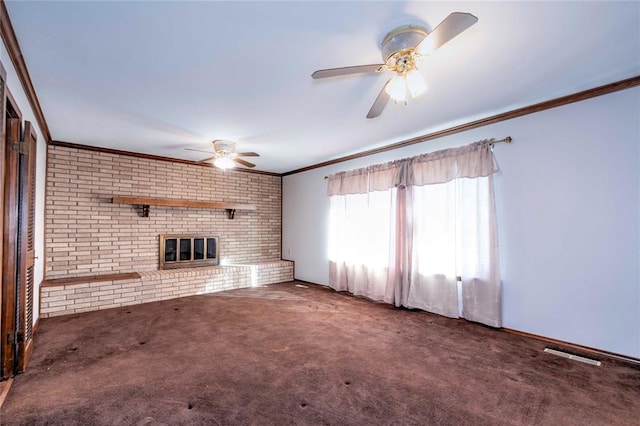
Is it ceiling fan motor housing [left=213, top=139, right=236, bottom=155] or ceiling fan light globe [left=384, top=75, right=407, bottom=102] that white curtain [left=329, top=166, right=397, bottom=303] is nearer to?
ceiling fan motor housing [left=213, top=139, right=236, bottom=155]

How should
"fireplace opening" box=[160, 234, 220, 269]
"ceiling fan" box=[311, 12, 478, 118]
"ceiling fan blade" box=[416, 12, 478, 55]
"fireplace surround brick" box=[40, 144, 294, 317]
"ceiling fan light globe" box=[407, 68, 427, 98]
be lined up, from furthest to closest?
"fireplace opening" box=[160, 234, 220, 269], "fireplace surround brick" box=[40, 144, 294, 317], "ceiling fan light globe" box=[407, 68, 427, 98], "ceiling fan" box=[311, 12, 478, 118], "ceiling fan blade" box=[416, 12, 478, 55]

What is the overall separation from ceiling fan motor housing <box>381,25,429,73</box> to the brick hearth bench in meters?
4.38

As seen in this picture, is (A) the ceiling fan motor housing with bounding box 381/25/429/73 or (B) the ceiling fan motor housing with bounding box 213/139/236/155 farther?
(B) the ceiling fan motor housing with bounding box 213/139/236/155

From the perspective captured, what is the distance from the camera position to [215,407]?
192cm

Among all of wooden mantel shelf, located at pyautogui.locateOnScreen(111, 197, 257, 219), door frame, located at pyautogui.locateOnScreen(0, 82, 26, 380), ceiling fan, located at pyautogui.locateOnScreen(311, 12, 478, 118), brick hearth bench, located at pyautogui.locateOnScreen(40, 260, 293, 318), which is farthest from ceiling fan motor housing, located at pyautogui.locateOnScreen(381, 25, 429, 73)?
brick hearth bench, located at pyautogui.locateOnScreen(40, 260, 293, 318)

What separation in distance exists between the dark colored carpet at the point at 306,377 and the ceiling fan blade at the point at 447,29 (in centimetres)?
220

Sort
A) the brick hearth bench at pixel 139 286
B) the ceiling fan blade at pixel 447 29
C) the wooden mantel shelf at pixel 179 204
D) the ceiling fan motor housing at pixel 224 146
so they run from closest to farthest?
the ceiling fan blade at pixel 447 29, the brick hearth bench at pixel 139 286, the ceiling fan motor housing at pixel 224 146, the wooden mantel shelf at pixel 179 204

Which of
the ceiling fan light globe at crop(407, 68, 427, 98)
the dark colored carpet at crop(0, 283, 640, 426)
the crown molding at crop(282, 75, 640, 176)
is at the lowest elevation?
the dark colored carpet at crop(0, 283, 640, 426)

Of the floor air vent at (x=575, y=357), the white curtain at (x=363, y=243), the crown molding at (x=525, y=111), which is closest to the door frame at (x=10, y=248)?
the white curtain at (x=363, y=243)

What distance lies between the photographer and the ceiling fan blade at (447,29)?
142 centimetres

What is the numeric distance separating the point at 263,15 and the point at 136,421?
8.19 feet

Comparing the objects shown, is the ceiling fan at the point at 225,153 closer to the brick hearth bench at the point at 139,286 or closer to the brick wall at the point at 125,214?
the brick wall at the point at 125,214

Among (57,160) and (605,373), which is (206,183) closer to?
(57,160)

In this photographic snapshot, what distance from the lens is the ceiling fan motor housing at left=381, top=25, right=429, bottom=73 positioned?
181 centimetres
